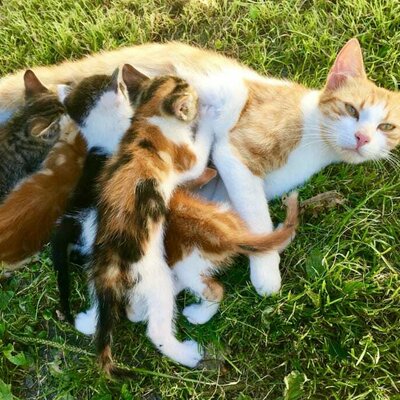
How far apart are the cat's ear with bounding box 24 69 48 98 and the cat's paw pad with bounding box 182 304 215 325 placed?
3.91ft

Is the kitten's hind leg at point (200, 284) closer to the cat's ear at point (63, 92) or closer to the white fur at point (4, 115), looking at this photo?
the cat's ear at point (63, 92)

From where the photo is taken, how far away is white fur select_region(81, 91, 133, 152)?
226 cm

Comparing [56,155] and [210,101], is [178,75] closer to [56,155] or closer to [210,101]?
[210,101]

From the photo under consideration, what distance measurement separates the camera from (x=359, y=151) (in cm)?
208

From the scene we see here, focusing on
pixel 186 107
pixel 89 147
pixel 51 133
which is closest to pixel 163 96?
pixel 186 107

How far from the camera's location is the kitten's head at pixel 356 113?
2076 millimetres

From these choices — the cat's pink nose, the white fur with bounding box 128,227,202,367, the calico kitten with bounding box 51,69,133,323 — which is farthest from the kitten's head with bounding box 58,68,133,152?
the cat's pink nose

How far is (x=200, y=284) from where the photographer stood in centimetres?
200

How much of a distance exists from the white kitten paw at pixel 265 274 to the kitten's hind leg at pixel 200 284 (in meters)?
0.15

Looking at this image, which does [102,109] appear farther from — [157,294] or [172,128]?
[157,294]

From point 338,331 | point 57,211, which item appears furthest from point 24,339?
point 338,331

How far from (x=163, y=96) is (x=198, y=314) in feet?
2.94

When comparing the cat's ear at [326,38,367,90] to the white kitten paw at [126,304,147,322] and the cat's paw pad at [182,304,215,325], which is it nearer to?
the cat's paw pad at [182,304,215,325]

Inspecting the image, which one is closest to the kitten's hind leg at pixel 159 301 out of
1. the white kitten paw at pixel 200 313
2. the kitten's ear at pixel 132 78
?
the white kitten paw at pixel 200 313
